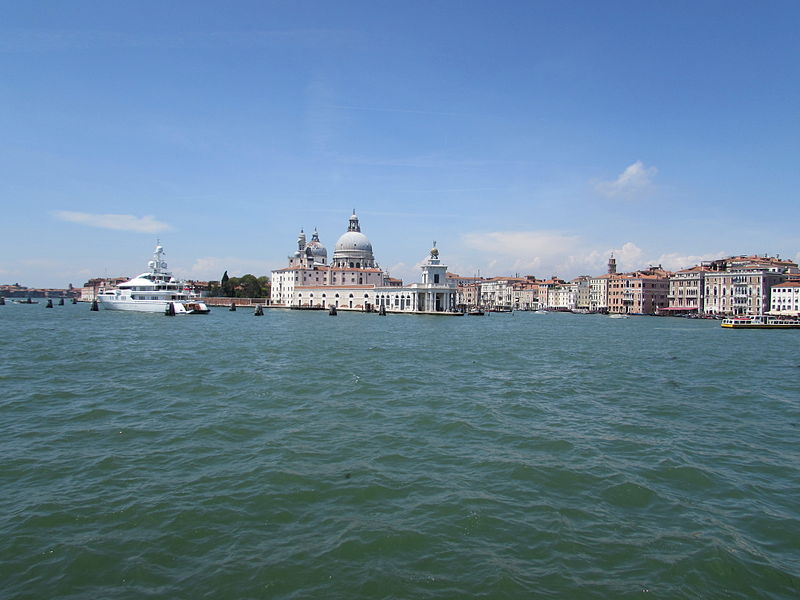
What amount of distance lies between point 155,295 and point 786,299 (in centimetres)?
6674

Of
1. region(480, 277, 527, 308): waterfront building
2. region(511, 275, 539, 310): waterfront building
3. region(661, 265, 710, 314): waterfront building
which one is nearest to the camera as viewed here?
region(661, 265, 710, 314): waterfront building

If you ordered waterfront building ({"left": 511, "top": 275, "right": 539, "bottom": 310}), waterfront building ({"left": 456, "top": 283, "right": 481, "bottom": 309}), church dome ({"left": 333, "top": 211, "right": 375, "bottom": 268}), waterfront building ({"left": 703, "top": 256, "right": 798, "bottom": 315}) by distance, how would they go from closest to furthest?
waterfront building ({"left": 703, "top": 256, "right": 798, "bottom": 315})
church dome ({"left": 333, "top": 211, "right": 375, "bottom": 268})
waterfront building ({"left": 511, "top": 275, "right": 539, "bottom": 310})
waterfront building ({"left": 456, "top": 283, "right": 481, "bottom": 309})

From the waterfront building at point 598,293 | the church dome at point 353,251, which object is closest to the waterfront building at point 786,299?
the waterfront building at point 598,293

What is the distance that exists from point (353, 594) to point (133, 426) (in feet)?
19.5

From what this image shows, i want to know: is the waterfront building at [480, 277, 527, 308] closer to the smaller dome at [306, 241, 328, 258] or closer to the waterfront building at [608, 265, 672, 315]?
the waterfront building at [608, 265, 672, 315]

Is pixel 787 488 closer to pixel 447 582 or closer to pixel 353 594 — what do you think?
pixel 447 582

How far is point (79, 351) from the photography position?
19.1m

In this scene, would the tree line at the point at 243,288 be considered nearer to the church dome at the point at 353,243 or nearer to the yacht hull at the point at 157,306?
the church dome at the point at 353,243

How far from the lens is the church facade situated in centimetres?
6631

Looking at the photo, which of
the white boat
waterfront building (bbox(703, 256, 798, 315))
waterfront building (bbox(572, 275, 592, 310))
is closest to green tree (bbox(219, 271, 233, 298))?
the white boat

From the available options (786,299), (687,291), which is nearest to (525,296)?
(687,291)

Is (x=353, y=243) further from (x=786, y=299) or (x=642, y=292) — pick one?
(x=786, y=299)

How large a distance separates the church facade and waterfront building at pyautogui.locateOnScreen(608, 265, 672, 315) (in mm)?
A: 27568

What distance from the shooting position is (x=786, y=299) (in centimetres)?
6072
